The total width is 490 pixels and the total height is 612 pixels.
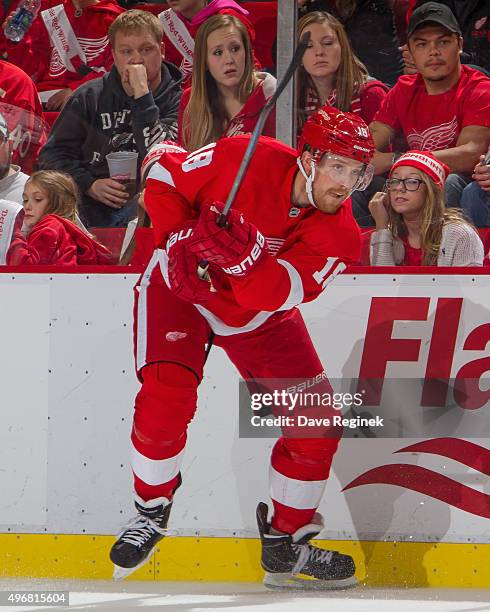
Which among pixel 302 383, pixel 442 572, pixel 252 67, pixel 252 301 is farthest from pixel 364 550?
pixel 252 67

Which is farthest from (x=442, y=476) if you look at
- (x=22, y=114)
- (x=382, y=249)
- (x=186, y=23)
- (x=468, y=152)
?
(x=22, y=114)

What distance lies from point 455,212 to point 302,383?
646 millimetres

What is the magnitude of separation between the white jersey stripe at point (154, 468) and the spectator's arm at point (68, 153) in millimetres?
818

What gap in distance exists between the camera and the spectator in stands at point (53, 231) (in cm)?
318

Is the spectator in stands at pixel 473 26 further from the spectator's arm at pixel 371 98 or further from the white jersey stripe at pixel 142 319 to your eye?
the white jersey stripe at pixel 142 319

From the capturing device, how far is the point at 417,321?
123 inches

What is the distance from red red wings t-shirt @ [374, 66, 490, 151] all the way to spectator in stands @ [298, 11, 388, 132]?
5cm

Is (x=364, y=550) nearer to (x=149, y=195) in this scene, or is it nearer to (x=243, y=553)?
(x=243, y=553)

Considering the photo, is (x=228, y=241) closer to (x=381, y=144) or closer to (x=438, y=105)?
(x=381, y=144)

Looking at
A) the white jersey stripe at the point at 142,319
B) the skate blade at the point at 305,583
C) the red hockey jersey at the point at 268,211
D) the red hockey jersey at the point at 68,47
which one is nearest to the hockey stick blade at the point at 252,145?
the red hockey jersey at the point at 268,211

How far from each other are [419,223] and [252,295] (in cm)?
66

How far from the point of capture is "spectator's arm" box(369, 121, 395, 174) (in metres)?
3.10

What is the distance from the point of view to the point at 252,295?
269cm

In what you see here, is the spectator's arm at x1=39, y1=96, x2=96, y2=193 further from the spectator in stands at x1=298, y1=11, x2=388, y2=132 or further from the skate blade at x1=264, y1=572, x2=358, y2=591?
the skate blade at x1=264, y1=572, x2=358, y2=591
